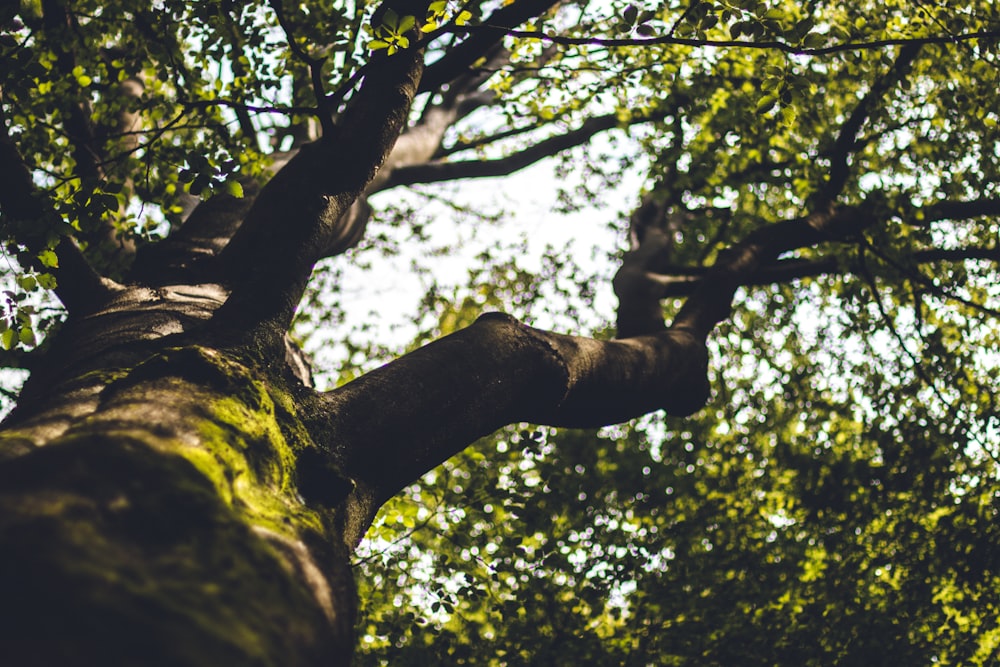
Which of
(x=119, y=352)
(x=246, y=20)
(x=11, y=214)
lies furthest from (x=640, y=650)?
(x=246, y=20)

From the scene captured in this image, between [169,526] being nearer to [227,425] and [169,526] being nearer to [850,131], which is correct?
[227,425]

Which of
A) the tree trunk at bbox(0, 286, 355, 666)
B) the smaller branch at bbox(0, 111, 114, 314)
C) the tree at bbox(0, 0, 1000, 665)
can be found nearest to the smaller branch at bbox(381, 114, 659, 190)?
the tree at bbox(0, 0, 1000, 665)

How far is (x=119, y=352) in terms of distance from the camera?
2.56 meters

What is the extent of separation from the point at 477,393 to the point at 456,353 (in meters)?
0.22

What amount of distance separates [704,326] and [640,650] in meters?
4.16

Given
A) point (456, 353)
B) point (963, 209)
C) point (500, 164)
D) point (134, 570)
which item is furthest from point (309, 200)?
point (963, 209)

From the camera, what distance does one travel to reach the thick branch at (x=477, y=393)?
2.55m

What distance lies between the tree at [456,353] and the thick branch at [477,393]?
0.02m

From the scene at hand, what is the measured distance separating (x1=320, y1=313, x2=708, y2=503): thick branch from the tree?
0.05ft

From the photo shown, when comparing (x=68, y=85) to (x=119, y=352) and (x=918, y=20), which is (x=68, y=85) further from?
(x=918, y=20)

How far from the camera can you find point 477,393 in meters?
2.92

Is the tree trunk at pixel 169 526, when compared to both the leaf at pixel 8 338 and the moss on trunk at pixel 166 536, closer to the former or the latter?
the moss on trunk at pixel 166 536

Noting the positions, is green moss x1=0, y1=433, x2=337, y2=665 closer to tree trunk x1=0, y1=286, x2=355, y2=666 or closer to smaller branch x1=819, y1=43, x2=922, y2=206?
tree trunk x1=0, y1=286, x2=355, y2=666

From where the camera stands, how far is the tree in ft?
4.69
